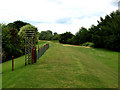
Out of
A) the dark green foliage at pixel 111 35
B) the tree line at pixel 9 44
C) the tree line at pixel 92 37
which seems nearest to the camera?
the tree line at pixel 9 44

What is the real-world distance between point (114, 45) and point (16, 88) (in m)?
36.2

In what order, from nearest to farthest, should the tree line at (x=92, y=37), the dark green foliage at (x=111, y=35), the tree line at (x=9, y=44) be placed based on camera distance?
the tree line at (x=9, y=44)
the tree line at (x=92, y=37)
the dark green foliage at (x=111, y=35)

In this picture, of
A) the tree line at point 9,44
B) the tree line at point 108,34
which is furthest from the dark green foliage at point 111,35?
the tree line at point 9,44

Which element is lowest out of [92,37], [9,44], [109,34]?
[9,44]

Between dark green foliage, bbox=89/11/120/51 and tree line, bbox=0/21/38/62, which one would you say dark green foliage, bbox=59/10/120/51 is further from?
tree line, bbox=0/21/38/62

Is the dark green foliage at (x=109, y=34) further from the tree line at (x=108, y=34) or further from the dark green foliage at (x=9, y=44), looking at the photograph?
the dark green foliage at (x=9, y=44)

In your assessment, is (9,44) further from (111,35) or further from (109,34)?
(109,34)

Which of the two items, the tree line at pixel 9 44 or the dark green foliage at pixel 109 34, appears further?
the dark green foliage at pixel 109 34

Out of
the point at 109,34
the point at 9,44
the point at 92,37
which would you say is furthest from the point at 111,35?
the point at 9,44

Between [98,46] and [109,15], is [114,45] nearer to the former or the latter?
[98,46]

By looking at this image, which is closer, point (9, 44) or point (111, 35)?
point (9, 44)

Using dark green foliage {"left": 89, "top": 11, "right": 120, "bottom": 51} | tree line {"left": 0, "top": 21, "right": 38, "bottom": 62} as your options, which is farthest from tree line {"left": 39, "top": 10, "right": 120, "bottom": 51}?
tree line {"left": 0, "top": 21, "right": 38, "bottom": 62}

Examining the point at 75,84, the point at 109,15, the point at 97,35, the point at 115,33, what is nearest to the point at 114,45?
the point at 115,33

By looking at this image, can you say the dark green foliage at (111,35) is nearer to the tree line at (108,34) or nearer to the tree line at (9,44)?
the tree line at (108,34)
